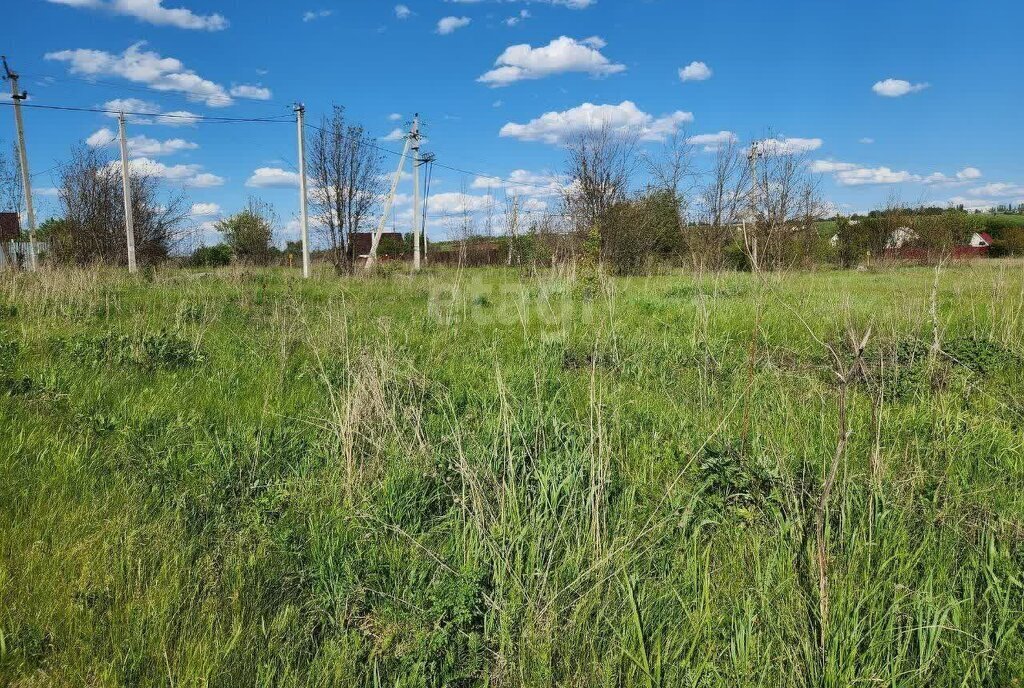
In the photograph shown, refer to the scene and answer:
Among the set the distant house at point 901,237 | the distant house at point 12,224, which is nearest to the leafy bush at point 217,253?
the distant house at point 12,224

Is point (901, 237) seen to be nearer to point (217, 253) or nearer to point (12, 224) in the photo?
point (217, 253)

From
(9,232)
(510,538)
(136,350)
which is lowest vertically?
(510,538)

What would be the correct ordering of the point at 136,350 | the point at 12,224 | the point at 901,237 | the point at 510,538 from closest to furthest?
the point at 510,538 → the point at 136,350 → the point at 12,224 → the point at 901,237

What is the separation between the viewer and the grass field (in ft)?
6.75

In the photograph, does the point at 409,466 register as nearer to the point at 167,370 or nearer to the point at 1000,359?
the point at 167,370

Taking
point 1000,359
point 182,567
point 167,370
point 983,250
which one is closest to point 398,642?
point 182,567

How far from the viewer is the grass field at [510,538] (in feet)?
6.75

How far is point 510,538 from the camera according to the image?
250 centimetres

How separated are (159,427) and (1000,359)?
6818 millimetres

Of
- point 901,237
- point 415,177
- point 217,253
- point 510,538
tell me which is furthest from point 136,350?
point 217,253

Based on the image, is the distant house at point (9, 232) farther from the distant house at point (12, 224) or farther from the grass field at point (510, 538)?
the grass field at point (510, 538)

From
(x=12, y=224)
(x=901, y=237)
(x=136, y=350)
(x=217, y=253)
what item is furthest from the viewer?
(x=217, y=253)

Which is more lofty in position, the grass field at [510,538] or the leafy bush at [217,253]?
the leafy bush at [217,253]

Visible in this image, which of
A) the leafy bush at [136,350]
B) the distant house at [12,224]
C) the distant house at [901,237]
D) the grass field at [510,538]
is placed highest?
the distant house at [12,224]
